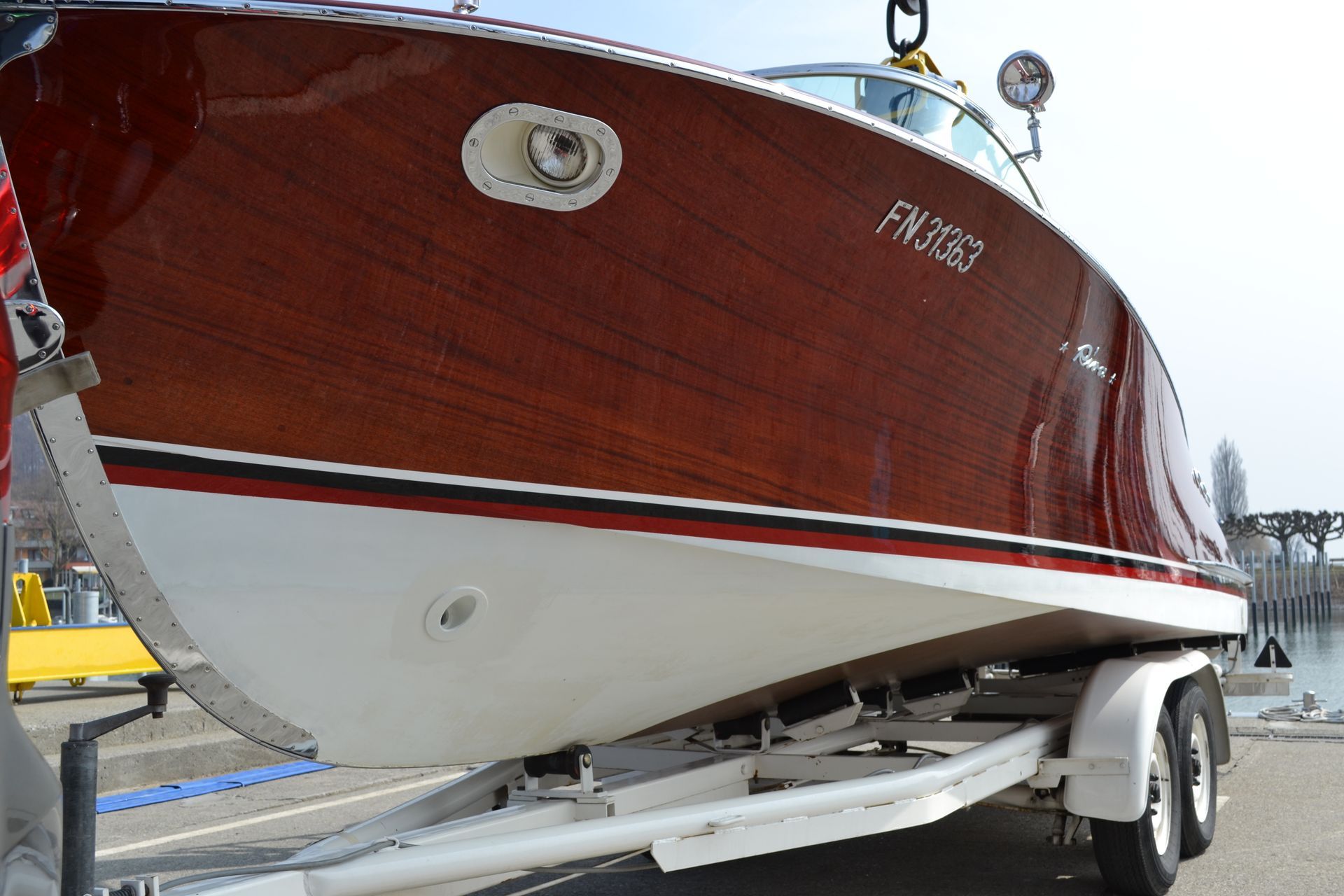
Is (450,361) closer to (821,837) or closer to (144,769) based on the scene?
(821,837)

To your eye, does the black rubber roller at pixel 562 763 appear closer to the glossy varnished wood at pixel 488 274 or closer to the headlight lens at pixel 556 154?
the glossy varnished wood at pixel 488 274

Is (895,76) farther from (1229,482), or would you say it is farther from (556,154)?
(1229,482)

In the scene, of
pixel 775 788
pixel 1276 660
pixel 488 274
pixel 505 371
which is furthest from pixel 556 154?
pixel 1276 660

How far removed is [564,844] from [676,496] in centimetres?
84

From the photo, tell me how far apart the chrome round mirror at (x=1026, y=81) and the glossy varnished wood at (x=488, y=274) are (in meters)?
1.60

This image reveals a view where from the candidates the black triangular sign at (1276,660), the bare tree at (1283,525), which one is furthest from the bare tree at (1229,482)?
the black triangular sign at (1276,660)

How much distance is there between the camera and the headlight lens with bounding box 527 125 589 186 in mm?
2473

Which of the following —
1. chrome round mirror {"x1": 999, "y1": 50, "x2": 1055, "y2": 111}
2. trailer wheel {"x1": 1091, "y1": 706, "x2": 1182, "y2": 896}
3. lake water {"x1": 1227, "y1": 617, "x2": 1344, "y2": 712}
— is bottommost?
lake water {"x1": 1227, "y1": 617, "x2": 1344, "y2": 712}

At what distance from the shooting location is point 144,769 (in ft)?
21.1

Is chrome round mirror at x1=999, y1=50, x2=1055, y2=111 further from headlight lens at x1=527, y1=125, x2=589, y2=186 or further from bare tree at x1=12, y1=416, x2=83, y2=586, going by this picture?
bare tree at x1=12, y1=416, x2=83, y2=586

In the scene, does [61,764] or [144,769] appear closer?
[61,764]

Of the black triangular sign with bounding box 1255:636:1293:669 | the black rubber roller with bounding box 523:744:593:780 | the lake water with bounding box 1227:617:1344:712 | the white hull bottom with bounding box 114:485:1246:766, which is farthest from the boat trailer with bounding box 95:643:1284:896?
the lake water with bounding box 1227:617:1344:712

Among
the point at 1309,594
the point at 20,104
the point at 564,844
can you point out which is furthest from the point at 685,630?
the point at 1309,594

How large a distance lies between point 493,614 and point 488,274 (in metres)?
0.78
